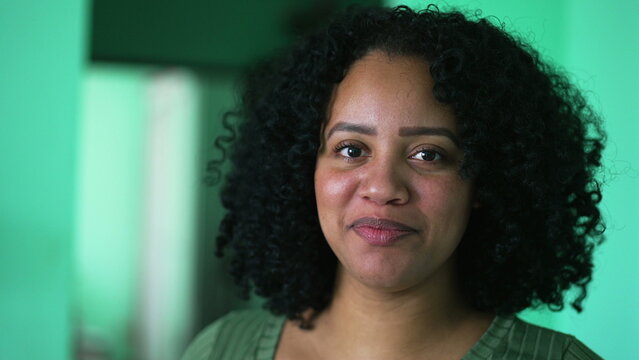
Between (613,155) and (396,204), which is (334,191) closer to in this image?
(396,204)

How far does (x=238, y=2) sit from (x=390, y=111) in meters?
3.09

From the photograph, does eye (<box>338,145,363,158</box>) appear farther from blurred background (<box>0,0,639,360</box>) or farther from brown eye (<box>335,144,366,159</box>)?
blurred background (<box>0,0,639,360</box>)

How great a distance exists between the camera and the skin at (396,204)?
1342 millimetres

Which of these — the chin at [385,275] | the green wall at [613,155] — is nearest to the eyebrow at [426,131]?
the chin at [385,275]

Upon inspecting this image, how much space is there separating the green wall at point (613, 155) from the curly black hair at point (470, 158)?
0.84 ft

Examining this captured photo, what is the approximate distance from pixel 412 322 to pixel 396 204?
0.25 meters

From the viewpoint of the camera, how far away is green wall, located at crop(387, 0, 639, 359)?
1.85 meters

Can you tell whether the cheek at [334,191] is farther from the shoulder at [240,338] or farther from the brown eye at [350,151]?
the shoulder at [240,338]

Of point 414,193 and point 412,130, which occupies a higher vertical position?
point 412,130

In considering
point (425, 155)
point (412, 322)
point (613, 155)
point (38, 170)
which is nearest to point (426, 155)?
point (425, 155)

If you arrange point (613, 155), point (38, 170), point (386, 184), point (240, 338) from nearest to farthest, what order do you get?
point (386, 184) < point (240, 338) < point (613, 155) < point (38, 170)

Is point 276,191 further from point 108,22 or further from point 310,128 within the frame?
point 108,22

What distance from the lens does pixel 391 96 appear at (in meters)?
1.37

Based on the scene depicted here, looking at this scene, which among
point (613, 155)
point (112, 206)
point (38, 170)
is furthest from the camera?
point (112, 206)
